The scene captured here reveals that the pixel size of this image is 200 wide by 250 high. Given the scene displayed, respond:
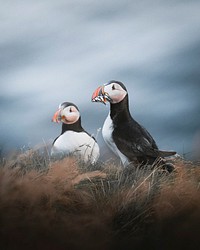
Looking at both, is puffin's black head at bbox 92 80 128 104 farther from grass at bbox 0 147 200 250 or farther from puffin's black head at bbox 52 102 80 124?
grass at bbox 0 147 200 250

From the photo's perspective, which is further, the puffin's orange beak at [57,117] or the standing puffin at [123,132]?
the puffin's orange beak at [57,117]

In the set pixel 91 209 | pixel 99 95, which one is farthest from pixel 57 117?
pixel 91 209

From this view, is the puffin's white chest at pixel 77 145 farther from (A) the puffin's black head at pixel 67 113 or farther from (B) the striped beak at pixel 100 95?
(B) the striped beak at pixel 100 95

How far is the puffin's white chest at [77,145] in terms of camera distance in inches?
77.9

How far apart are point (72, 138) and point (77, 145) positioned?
0.10 ft

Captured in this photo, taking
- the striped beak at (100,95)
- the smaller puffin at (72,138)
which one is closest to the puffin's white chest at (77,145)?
the smaller puffin at (72,138)

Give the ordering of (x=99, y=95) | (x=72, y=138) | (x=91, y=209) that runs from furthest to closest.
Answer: (x=72, y=138), (x=99, y=95), (x=91, y=209)

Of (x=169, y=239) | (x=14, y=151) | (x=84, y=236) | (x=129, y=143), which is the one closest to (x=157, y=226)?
(x=169, y=239)

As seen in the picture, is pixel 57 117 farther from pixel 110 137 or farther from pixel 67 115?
pixel 110 137

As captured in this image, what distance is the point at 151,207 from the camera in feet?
5.60

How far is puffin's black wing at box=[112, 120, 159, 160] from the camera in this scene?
1.90 m

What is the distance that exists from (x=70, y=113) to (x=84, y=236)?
485 millimetres

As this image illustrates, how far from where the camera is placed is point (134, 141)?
6.32ft

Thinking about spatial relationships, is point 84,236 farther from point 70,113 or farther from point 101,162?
point 70,113
